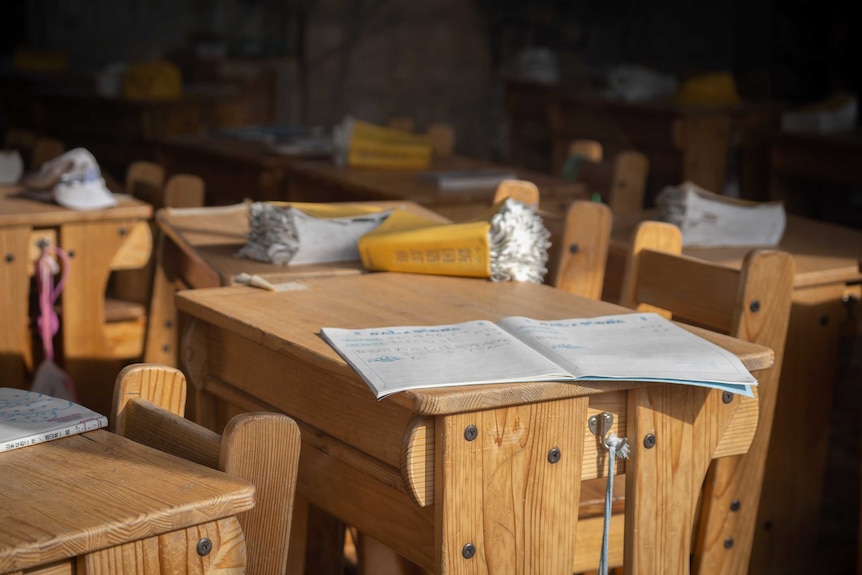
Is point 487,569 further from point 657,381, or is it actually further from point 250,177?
point 250,177

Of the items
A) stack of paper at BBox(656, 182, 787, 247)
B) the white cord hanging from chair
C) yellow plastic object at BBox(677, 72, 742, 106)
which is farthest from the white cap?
yellow plastic object at BBox(677, 72, 742, 106)

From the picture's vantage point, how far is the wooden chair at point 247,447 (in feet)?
4.00

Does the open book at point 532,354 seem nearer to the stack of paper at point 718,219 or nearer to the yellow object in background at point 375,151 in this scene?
the stack of paper at point 718,219

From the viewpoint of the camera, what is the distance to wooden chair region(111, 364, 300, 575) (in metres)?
1.22

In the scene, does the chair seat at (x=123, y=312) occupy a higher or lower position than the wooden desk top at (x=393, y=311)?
lower

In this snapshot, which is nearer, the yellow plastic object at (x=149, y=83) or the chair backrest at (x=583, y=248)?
the chair backrest at (x=583, y=248)

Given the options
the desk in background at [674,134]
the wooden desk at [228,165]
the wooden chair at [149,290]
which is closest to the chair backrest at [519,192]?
the wooden chair at [149,290]

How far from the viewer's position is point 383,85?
9133mm

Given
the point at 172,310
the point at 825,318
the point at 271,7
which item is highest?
the point at 271,7

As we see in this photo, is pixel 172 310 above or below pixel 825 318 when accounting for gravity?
below

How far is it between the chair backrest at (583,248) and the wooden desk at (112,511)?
4.07 ft

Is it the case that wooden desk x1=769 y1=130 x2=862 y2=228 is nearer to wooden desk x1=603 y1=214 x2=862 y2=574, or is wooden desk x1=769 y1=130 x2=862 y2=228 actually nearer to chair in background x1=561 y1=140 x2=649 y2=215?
chair in background x1=561 y1=140 x2=649 y2=215

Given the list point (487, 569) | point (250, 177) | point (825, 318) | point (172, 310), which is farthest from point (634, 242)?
point (250, 177)

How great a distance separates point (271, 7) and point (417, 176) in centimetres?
528
